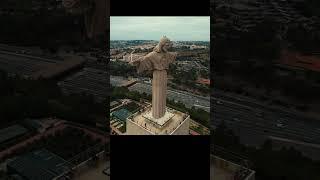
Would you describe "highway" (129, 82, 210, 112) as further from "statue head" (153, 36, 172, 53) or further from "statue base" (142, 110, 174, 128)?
"statue head" (153, 36, 172, 53)

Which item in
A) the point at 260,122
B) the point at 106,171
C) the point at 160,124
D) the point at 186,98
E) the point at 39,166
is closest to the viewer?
the point at 160,124

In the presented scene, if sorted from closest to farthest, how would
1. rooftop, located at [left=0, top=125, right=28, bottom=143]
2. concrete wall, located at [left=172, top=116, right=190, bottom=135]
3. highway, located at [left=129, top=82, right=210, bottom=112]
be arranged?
1. concrete wall, located at [left=172, top=116, right=190, bottom=135]
2. rooftop, located at [left=0, top=125, right=28, bottom=143]
3. highway, located at [left=129, top=82, right=210, bottom=112]

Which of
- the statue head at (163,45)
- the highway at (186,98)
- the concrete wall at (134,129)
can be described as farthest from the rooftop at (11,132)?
the highway at (186,98)

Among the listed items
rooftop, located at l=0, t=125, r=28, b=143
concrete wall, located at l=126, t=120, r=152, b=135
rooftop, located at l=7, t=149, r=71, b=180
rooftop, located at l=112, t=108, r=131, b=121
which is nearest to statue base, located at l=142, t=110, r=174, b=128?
concrete wall, located at l=126, t=120, r=152, b=135

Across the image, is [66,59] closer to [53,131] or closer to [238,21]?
[53,131]

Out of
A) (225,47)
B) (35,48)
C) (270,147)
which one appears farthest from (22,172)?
(225,47)

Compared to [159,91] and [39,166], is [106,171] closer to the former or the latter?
[39,166]

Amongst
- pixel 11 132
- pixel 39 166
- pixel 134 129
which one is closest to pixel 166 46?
pixel 134 129
